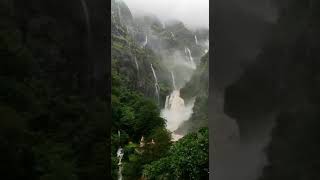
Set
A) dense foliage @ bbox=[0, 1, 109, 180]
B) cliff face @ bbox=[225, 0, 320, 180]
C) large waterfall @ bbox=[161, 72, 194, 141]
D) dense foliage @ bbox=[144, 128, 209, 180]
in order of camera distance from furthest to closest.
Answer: large waterfall @ bbox=[161, 72, 194, 141]
dense foliage @ bbox=[144, 128, 209, 180]
cliff face @ bbox=[225, 0, 320, 180]
dense foliage @ bbox=[0, 1, 109, 180]

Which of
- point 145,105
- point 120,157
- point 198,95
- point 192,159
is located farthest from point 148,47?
point 192,159

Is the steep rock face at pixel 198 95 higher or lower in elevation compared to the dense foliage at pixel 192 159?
higher

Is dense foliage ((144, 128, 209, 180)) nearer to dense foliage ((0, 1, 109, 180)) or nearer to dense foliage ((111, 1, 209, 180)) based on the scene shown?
dense foliage ((111, 1, 209, 180))

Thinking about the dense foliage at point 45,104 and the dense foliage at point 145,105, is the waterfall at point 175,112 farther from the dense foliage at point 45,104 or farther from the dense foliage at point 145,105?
the dense foliage at point 45,104

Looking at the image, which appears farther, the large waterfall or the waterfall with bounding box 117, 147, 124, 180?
the large waterfall

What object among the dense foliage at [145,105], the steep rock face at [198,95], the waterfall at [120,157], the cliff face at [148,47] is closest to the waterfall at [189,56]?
the cliff face at [148,47]

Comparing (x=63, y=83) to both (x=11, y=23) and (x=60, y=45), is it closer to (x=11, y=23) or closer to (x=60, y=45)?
(x=60, y=45)

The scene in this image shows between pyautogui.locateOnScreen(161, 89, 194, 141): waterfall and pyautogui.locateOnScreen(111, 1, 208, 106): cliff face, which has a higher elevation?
pyautogui.locateOnScreen(111, 1, 208, 106): cliff face

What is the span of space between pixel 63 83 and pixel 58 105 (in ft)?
0.32

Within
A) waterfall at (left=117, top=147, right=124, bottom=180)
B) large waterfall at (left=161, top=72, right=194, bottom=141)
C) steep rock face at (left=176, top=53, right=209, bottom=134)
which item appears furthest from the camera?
large waterfall at (left=161, top=72, right=194, bottom=141)

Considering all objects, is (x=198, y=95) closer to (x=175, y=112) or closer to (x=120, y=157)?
(x=175, y=112)

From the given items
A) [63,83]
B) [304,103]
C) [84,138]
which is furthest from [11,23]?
[304,103]

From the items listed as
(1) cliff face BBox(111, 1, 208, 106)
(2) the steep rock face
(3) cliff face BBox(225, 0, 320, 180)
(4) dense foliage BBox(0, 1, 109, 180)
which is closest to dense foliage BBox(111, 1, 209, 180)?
(1) cliff face BBox(111, 1, 208, 106)

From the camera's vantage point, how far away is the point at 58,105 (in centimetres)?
173
